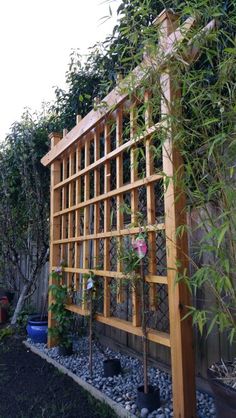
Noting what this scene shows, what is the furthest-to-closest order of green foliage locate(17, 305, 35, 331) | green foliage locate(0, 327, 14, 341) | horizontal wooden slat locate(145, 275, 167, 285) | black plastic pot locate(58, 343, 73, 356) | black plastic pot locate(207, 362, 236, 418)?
green foliage locate(17, 305, 35, 331) → green foliage locate(0, 327, 14, 341) → black plastic pot locate(58, 343, 73, 356) → horizontal wooden slat locate(145, 275, 167, 285) → black plastic pot locate(207, 362, 236, 418)

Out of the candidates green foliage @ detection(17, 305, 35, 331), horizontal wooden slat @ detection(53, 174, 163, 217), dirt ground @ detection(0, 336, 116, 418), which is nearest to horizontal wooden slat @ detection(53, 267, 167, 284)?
horizontal wooden slat @ detection(53, 174, 163, 217)

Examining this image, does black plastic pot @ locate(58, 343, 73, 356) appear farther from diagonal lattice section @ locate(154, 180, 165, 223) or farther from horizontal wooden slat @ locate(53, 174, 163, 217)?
diagonal lattice section @ locate(154, 180, 165, 223)

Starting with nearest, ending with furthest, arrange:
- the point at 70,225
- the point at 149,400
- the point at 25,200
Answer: the point at 149,400 < the point at 70,225 < the point at 25,200

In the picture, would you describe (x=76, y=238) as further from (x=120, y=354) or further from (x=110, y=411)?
(x=110, y=411)

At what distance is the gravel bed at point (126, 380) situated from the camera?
5.80ft

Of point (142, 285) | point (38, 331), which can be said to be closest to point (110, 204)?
point (142, 285)

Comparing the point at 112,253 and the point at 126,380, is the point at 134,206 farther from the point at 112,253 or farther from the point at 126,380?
the point at 126,380

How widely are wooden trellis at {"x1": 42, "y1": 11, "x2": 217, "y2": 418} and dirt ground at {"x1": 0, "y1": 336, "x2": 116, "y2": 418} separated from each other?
0.45m

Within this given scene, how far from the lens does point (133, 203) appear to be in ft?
6.89

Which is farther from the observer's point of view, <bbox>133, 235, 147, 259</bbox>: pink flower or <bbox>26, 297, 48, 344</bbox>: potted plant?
<bbox>26, 297, 48, 344</bbox>: potted plant

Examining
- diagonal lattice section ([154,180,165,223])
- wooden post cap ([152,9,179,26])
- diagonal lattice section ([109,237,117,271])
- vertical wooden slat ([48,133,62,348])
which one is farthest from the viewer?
vertical wooden slat ([48,133,62,348])

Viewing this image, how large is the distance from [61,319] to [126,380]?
2.84ft

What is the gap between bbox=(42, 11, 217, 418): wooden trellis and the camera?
62.8 inches

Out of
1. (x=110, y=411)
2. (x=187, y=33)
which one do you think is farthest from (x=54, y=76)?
(x=110, y=411)
